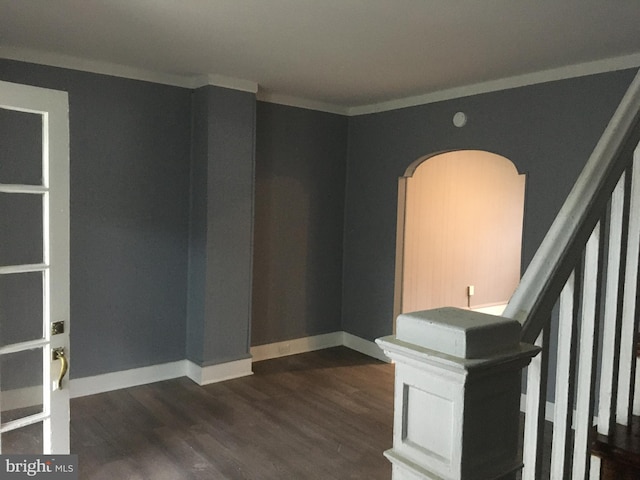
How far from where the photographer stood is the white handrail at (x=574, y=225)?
40.9 inches

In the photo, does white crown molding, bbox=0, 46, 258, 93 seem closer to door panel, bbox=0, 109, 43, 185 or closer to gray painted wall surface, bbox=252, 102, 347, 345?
door panel, bbox=0, 109, 43, 185

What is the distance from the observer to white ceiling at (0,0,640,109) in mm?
2596

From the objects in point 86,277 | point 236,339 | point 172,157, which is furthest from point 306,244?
point 86,277

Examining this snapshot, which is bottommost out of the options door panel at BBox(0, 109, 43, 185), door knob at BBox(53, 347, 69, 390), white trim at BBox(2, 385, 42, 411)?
white trim at BBox(2, 385, 42, 411)

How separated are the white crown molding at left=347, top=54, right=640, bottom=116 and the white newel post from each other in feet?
10.1

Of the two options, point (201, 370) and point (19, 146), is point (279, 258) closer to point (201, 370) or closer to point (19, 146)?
A: point (201, 370)

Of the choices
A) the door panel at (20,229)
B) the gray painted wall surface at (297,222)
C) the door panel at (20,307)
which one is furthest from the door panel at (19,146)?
the gray painted wall surface at (297,222)

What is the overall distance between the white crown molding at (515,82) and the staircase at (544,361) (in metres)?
2.28

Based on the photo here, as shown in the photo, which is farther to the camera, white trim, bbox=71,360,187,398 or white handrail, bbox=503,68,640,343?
white trim, bbox=71,360,187,398

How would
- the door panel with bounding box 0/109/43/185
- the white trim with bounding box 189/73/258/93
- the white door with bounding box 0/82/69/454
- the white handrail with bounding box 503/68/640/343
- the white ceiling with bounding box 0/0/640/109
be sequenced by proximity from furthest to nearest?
the white trim with bounding box 189/73/258/93, the door panel with bounding box 0/109/43/185, the white ceiling with bounding box 0/0/640/109, the white door with bounding box 0/82/69/454, the white handrail with bounding box 503/68/640/343

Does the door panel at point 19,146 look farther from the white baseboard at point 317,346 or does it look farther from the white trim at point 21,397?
the white baseboard at point 317,346

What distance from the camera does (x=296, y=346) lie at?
511 centimetres

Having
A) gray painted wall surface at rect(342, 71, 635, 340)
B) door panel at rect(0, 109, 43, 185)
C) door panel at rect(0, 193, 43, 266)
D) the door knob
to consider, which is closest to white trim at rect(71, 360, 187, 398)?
door panel at rect(0, 193, 43, 266)

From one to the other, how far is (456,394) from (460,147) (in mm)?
3680
